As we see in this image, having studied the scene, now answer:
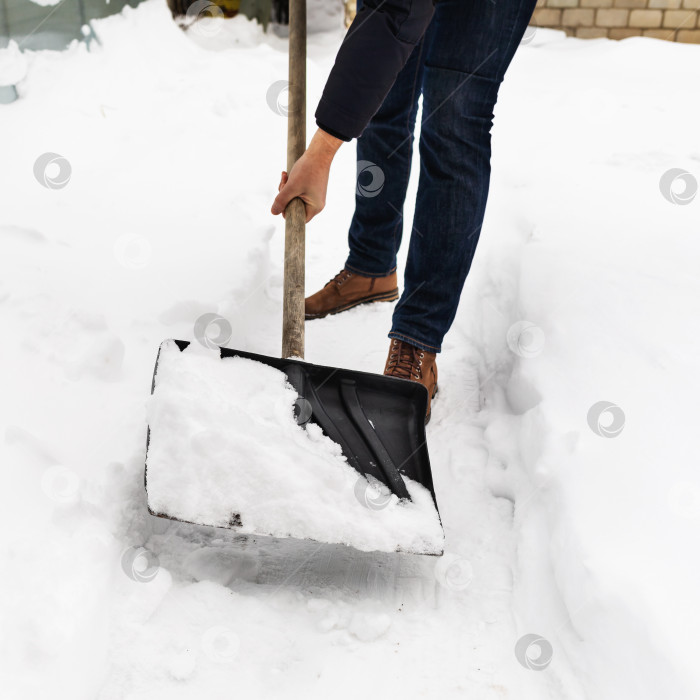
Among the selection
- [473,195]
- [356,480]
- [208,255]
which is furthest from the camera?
[208,255]

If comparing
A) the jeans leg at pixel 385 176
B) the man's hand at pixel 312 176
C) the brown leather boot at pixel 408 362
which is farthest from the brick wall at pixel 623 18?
the man's hand at pixel 312 176

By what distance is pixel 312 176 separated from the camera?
1234mm

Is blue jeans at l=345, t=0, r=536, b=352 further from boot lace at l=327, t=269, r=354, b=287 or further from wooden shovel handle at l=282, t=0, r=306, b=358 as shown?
boot lace at l=327, t=269, r=354, b=287

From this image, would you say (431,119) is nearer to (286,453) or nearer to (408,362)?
(408,362)

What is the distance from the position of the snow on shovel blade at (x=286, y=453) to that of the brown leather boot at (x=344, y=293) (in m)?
0.78

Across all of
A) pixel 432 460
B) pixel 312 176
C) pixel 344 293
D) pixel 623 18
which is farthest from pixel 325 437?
pixel 623 18

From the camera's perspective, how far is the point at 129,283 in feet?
4.99

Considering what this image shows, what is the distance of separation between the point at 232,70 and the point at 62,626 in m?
3.42

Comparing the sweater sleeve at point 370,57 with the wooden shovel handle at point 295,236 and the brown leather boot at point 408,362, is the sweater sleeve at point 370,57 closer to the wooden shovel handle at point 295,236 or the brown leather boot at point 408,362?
the wooden shovel handle at point 295,236

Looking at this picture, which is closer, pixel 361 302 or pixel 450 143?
pixel 450 143

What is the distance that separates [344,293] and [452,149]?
74 cm

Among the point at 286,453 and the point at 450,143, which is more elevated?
the point at 450,143

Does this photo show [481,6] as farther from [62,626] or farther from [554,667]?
[62,626]

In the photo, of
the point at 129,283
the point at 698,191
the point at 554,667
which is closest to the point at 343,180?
the point at 698,191
